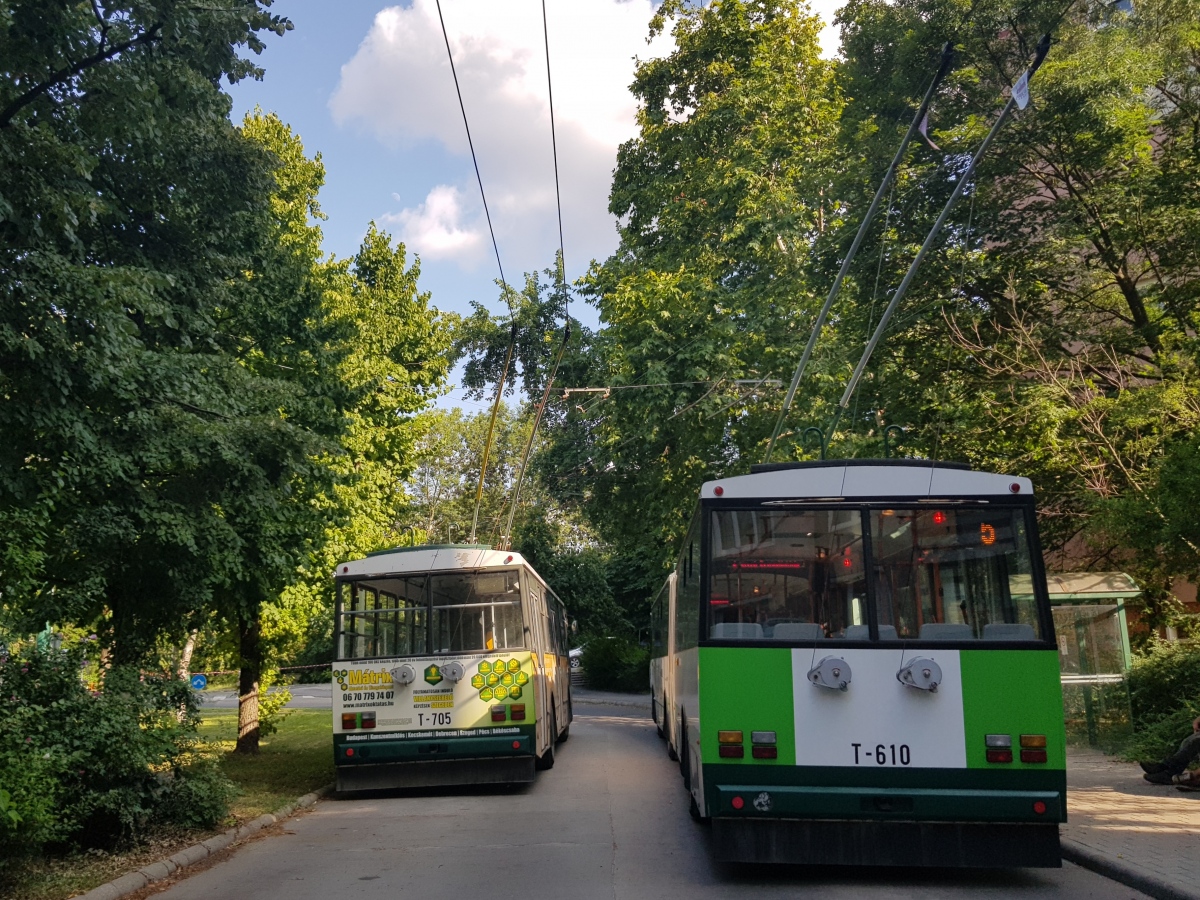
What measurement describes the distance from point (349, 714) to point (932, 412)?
480 inches

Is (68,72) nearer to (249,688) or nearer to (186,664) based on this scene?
(249,688)

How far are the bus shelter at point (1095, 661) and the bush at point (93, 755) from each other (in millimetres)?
A: 12568

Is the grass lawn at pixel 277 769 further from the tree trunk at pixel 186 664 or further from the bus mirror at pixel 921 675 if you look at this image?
the bus mirror at pixel 921 675

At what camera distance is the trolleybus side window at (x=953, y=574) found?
27.6 feet

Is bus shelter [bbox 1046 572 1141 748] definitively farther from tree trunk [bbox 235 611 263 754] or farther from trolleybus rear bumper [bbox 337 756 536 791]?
tree trunk [bbox 235 611 263 754]

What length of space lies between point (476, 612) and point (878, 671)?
7.73 metres

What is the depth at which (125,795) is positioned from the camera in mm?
9344

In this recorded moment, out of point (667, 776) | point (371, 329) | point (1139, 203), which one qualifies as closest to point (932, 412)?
point (1139, 203)

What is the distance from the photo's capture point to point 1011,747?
26.6 feet

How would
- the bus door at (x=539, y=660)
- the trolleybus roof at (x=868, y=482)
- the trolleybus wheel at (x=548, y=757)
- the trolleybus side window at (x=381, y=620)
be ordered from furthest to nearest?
1. the trolleybus wheel at (x=548, y=757)
2. the bus door at (x=539, y=660)
3. the trolleybus side window at (x=381, y=620)
4. the trolleybus roof at (x=868, y=482)

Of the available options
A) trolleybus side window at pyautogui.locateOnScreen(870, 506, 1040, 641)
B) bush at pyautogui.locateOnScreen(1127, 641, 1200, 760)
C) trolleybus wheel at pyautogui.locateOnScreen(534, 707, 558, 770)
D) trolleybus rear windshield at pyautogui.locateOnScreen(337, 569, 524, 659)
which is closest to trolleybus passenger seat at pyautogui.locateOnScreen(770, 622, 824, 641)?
trolleybus side window at pyautogui.locateOnScreen(870, 506, 1040, 641)

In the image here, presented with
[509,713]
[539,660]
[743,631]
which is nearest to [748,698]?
[743,631]

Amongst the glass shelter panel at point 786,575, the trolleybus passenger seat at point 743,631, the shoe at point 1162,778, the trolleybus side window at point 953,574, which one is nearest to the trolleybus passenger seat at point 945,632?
the trolleybus side window at point 953,574

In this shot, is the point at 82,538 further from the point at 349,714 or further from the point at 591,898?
the point at 591,898
